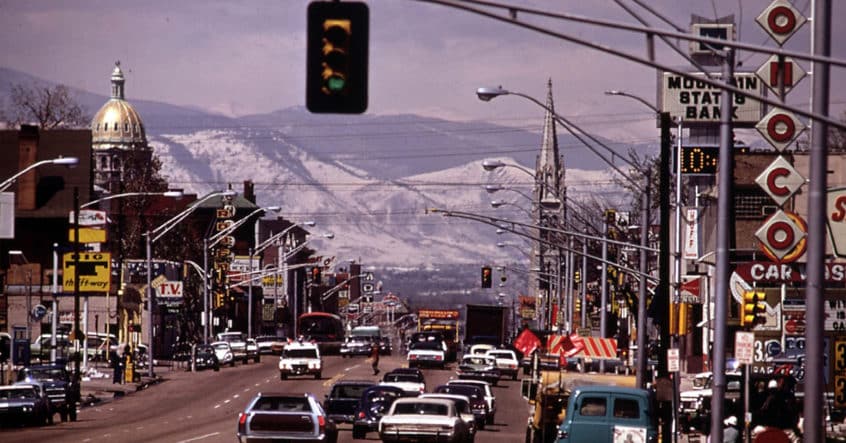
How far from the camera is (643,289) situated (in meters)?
50.2

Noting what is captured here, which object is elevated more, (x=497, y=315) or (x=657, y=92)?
(x=657, y=92)

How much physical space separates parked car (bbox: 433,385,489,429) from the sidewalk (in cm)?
2009

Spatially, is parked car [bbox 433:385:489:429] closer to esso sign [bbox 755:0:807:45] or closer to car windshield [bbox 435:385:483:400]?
car windshield [bbox 435:385:483:400]

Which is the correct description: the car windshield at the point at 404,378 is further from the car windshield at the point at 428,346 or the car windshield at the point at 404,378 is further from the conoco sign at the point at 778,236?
the car windshield at the point at 428,346

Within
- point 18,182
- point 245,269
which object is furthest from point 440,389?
point 245,269

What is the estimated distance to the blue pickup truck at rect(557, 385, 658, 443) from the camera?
109 ft

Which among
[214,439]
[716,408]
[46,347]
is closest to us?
[716,408]

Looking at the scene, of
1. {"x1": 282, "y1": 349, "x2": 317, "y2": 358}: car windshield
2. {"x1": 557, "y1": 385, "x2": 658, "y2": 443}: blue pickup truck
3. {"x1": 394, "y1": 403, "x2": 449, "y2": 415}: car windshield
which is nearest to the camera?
{"x1": 557, "y1": 385, "x2": 658, "y2": 443}: blue pickup truck

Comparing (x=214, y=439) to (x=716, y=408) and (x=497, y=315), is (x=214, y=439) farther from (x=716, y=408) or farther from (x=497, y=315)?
(x=497, y=315)

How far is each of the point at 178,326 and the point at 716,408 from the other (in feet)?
344

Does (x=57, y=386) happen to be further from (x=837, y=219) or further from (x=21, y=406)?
(x=837, y=219)

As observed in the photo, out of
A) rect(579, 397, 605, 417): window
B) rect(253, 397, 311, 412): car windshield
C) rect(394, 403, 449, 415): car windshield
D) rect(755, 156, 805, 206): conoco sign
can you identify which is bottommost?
rect(394, 403, 449, 415): car windshield

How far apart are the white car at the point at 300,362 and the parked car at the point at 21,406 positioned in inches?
1164

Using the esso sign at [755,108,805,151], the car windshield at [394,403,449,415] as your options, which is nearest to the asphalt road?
the car windshield at [394,403,449,415]
